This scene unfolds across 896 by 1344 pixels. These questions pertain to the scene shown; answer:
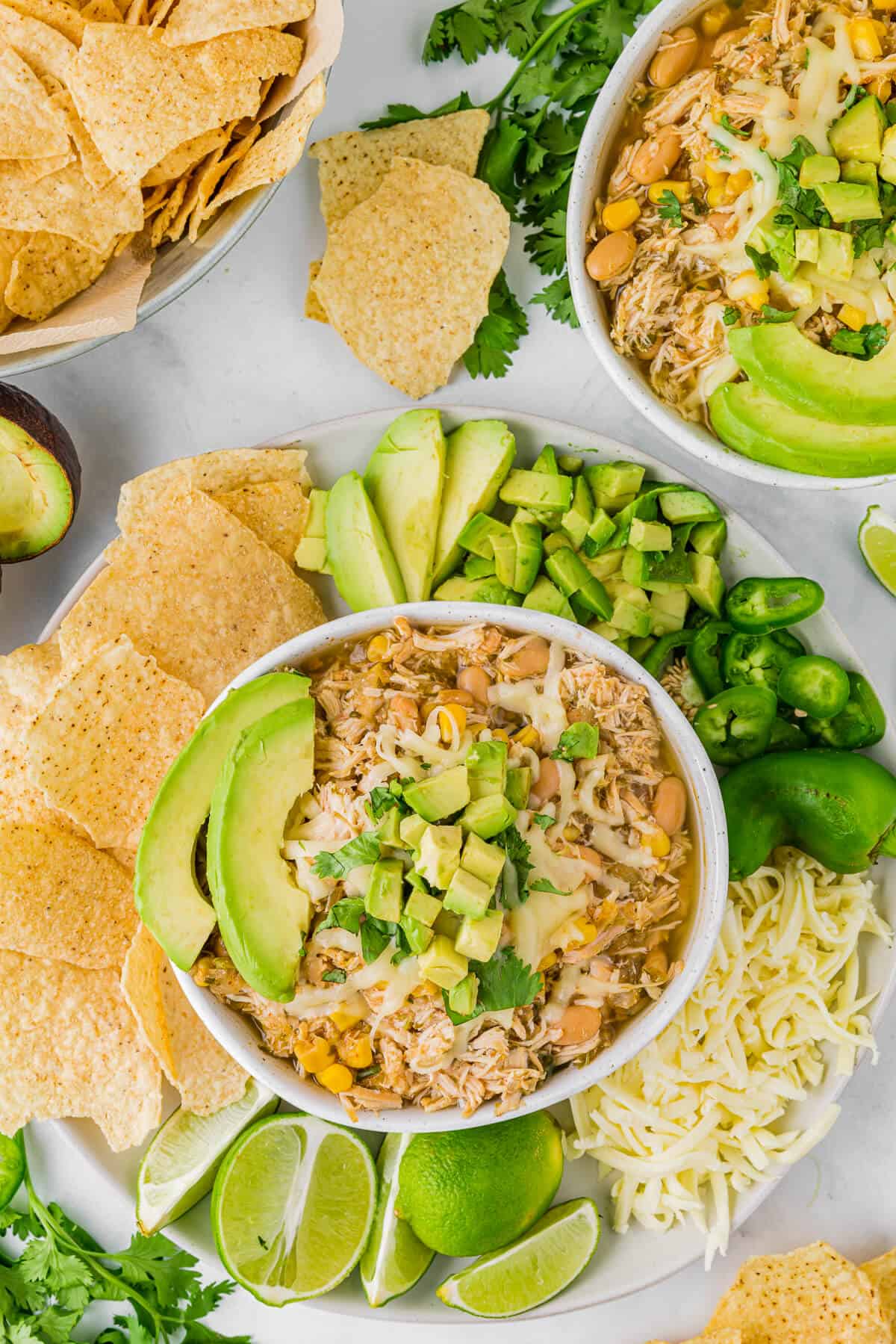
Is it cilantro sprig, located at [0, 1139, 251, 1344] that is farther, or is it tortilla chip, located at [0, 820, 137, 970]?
cilantro sprig, located at [0, 1139, 251, 1344]

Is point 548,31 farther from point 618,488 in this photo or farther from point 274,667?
point 274,667

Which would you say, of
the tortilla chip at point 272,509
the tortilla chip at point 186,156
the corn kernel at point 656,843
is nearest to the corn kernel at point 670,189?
the tortilla chip at point 186,156

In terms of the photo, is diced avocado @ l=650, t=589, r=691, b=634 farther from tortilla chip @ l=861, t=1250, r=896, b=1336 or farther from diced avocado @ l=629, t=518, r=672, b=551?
tortilla chip @ l=861, t=1250, r=896, b=1336

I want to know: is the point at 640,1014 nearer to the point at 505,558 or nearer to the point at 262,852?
the point at 262,852

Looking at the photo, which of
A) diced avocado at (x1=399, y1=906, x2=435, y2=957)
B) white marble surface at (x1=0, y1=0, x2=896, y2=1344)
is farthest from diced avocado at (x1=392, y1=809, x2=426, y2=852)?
white marble surface at (x1=0, y1=0, x2=896, y2=1344)

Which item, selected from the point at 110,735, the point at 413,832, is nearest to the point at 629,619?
the point at 413,832

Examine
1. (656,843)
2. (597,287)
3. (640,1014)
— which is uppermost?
(597,287)
